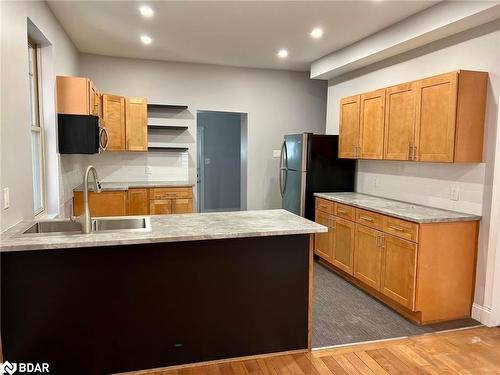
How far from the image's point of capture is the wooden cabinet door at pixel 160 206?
524 centimetres

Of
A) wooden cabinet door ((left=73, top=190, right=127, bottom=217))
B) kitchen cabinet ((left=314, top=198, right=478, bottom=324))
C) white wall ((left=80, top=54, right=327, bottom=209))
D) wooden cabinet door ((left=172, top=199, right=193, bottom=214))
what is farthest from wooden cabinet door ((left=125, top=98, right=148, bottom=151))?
kitchen cabinet ((left=314, top=198, right=478, bottom=324))

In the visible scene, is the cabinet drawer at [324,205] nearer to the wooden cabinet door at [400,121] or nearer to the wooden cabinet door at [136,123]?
the wooden cabinet door at [400,121]

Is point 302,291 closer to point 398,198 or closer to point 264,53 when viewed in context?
point 398,198

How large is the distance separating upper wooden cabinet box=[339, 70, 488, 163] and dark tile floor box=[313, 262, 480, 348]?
1.44 meters

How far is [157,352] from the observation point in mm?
2418

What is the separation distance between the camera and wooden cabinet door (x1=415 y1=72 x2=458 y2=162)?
10.1 ft

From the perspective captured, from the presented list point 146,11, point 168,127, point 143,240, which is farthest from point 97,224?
point 168,127

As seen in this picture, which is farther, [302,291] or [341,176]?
[341,176]

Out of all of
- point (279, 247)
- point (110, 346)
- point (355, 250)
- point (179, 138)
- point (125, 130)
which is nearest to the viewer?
point (110, 346)

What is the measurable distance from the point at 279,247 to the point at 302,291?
0.39 meters

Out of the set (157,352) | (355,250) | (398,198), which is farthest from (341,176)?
(157,352)

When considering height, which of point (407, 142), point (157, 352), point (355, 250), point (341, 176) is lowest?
point (157, 352)

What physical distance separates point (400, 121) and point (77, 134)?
3235 mm

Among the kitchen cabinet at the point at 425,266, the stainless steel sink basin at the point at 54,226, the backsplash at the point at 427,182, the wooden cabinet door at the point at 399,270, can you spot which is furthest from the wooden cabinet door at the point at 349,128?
the stainless steel sink basin at the point at 54,226
